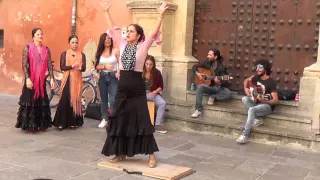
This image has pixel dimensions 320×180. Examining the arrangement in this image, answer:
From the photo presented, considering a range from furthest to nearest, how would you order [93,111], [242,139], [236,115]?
[93,111]
[236,115]
[242,139]

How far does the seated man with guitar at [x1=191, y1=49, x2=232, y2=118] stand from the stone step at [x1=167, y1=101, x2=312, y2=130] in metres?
0.18

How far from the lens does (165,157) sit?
588 centimetres

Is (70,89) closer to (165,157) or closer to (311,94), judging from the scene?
(165,157)

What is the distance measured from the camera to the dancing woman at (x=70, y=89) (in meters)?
7.36

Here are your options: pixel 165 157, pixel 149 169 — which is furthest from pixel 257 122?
pixel 149 169

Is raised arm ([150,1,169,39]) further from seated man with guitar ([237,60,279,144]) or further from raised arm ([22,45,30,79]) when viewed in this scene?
raised arm ([22,45,30,79])

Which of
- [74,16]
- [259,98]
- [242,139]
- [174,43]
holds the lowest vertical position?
[242,139]

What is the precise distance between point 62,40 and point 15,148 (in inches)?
178

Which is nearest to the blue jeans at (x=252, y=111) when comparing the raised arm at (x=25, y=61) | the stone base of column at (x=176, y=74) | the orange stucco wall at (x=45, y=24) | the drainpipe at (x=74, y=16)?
the stone base of column at (x=176, y=74)

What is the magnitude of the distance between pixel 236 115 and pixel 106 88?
87.6 inches

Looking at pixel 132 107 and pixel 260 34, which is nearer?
pixel 132 107

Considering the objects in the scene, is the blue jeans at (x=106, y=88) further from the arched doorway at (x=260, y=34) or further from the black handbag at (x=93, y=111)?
the arched doorway at (x=260, y=34)

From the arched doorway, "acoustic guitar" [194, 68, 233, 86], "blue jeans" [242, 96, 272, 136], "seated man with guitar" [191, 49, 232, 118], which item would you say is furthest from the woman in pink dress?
the arched doorway

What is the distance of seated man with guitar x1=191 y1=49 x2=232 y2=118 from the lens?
761 cm
